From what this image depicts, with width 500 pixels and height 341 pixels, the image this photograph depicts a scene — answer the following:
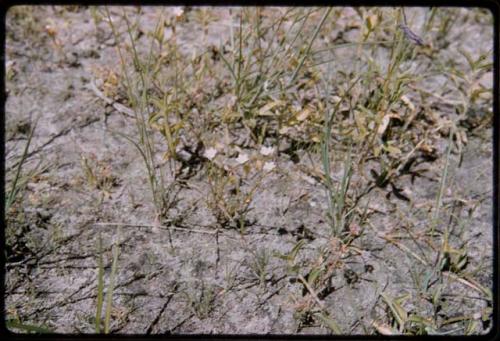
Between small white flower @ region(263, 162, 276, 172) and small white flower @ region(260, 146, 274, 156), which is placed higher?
small white flower @ region(260, 146, 274, 156)

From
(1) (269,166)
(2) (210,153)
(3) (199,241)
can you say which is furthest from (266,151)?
(3) (199,241)

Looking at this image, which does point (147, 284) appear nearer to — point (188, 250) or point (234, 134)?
point (188, 250)

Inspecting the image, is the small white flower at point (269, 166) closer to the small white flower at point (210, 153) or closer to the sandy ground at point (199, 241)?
the sandy ground at point (199, 241)

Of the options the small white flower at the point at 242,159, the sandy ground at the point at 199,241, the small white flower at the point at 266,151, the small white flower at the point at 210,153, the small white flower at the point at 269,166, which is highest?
the small white flower at the point at 266,151

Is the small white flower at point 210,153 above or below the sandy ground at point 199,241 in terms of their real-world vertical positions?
above

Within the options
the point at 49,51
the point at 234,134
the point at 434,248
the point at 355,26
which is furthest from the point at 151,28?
the point at 434,248

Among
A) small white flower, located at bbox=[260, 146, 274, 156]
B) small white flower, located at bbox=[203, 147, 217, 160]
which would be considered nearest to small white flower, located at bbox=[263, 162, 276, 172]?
small white flower, located at bbox=[260, 146, 274, 156]

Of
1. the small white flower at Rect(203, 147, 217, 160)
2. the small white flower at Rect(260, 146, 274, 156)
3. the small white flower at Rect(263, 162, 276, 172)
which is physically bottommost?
the small white flower at Rect(263, 162, 276, 172)

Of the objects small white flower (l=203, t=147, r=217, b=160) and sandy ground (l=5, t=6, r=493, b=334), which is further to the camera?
small white flower (l=203, t=147, r=217, b=160)

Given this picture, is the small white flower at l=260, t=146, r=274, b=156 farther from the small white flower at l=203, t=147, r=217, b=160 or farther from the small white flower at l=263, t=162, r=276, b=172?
the small white flower at l=203, t=147, r=217, b=160

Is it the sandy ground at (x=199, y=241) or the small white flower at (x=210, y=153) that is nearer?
the sandy ground at (x=199, y=241)

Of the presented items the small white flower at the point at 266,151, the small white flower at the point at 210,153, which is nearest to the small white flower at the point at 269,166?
the small white flower at the point at 266,151

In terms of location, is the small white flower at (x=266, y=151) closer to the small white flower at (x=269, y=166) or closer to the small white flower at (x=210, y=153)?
the small white flower at (x=269, y=166)

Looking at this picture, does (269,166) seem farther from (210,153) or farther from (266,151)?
(210,153)
